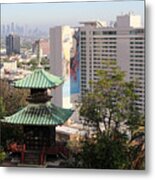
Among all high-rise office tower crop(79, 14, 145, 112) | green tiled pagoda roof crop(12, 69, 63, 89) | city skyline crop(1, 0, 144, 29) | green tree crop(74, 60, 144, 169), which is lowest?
green tree crop(74, 60, 144, 169)

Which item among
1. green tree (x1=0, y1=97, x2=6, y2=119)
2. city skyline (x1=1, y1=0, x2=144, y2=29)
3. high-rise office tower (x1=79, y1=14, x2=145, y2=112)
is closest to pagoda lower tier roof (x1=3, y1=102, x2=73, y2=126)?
green tree (x1=0, y1=97, x2=6, y2=119)

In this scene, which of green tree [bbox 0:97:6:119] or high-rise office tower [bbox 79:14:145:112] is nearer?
high-rise office tower [bbox 79:14:145:112]

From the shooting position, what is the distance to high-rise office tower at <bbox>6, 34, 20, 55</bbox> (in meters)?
2.55

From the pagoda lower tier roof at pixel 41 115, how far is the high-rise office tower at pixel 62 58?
1.4 inches

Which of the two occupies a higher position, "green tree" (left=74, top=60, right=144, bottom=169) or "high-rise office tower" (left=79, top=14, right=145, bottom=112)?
"high-rise office tower" (left=79, top=14, right=145, bottom=112)

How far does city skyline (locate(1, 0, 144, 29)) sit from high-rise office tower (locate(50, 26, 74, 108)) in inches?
1.7

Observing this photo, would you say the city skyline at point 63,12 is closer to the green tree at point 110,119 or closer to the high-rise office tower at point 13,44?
the high-rise office tower at point 13,44

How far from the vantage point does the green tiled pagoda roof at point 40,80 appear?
2519 mm

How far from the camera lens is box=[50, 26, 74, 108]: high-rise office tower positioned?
251cm

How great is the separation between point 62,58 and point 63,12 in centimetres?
22

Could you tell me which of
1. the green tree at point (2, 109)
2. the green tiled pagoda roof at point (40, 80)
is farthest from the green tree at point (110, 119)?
the green tree at point (2, 109)

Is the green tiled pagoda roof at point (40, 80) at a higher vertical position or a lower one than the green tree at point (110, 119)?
higher

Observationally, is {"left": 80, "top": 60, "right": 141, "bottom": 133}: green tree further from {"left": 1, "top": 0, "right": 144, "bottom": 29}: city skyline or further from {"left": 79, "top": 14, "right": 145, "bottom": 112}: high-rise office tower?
{"left": 1, "top": 0, "right": 144, "bottom": 29}: city skyline

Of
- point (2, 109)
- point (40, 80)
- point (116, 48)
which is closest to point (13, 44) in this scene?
point (40, 80)
